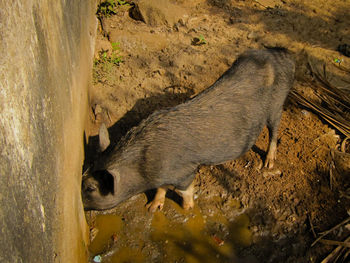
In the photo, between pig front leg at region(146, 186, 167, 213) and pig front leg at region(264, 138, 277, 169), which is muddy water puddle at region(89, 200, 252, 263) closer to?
pig front leg at region(146, 186, 167, 213)

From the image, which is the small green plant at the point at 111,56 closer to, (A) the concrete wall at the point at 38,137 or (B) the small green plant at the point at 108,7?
(B) the small green plant at the point at 108,7

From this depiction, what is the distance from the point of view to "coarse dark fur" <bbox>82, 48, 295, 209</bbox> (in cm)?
321

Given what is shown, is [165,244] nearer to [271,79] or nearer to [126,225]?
[126,225]

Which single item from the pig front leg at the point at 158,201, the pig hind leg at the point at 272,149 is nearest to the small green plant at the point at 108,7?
the pig front leg at the point at 158,201

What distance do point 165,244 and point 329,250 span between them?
72.1 inches

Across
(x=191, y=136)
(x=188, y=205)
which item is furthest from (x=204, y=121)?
(x=188, y=205)

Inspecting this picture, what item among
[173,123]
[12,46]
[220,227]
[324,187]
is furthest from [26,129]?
[324,187]

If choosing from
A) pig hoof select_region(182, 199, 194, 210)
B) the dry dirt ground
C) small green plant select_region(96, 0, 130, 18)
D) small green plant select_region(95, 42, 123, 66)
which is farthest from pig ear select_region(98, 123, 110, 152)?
small green plant select_region(96, 0, 130, 18)

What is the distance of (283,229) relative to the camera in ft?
→ 12.4

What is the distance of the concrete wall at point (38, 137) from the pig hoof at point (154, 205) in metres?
1.10

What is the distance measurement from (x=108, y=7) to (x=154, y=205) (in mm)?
3696

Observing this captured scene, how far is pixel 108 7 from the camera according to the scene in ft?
18.4

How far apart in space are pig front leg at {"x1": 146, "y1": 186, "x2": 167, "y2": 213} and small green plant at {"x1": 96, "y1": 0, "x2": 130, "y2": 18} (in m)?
3.43

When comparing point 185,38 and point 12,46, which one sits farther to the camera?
point 185,38
